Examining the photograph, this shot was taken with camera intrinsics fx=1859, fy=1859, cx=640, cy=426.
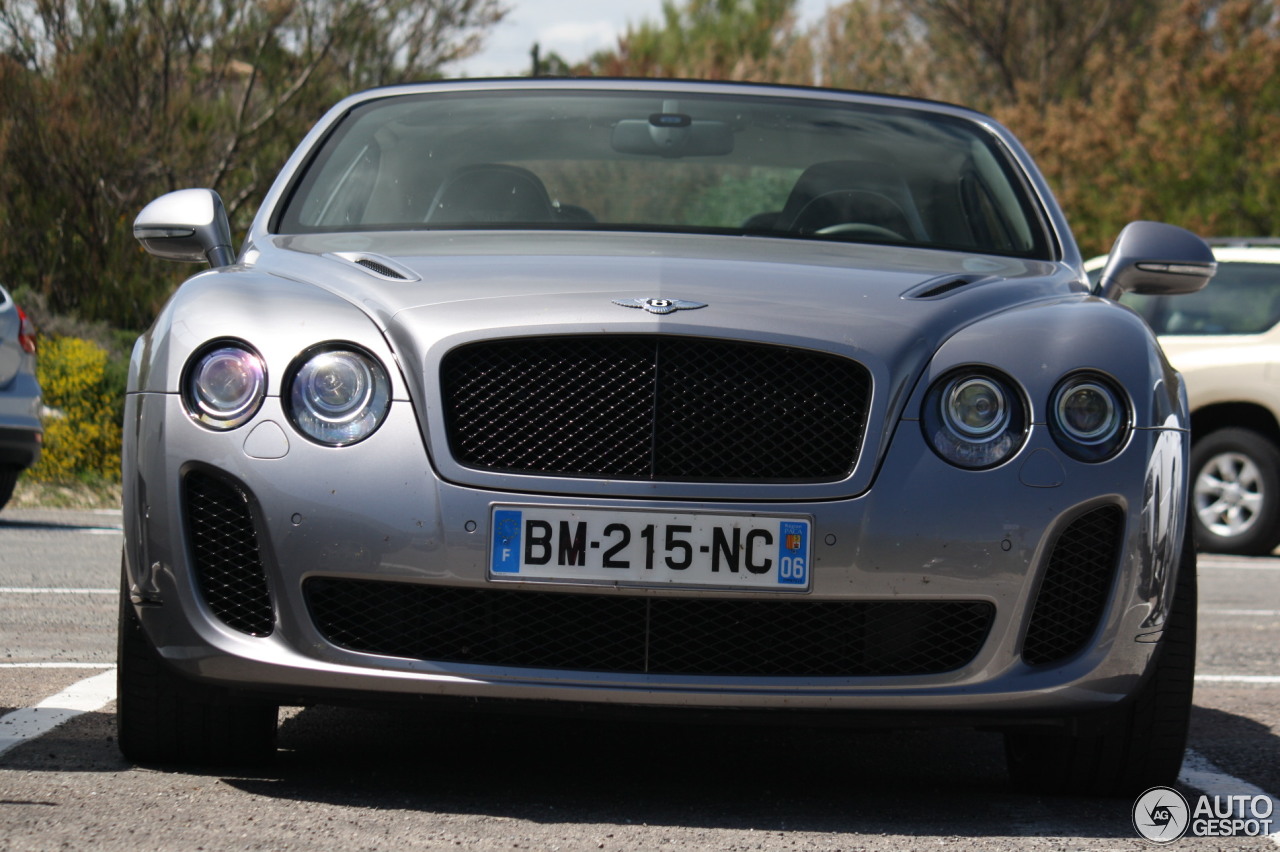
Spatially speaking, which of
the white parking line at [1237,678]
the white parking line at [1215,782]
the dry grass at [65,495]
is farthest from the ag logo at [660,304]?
the dry grass at [65,495]

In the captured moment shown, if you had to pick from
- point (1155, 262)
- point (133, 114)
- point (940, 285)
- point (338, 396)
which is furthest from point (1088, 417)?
point (133, 114)

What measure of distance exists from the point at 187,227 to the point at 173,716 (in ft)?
4.40

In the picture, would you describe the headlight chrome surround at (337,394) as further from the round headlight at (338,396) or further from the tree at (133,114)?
the tree at (133,114)

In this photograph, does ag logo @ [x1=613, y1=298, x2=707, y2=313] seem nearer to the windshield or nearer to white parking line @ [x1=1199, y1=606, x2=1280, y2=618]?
the windshield

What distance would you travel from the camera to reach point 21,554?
8.28m

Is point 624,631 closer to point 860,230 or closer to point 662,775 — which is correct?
point 662,775

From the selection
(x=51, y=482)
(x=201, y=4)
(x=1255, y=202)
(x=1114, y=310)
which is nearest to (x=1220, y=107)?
(x=1255, y=202)

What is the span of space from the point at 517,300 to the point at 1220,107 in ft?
Answer: 68.7

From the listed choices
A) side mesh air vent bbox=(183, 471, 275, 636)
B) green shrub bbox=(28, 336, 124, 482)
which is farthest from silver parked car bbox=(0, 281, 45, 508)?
side mesh air vent bbox=(183, 471, 275, 636)

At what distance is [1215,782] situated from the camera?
4.01 m

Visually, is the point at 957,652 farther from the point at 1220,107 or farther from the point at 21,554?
the point at 1220,107

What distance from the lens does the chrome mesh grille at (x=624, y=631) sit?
3.44 m

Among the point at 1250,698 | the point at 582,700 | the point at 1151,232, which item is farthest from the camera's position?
the point at 1250,698

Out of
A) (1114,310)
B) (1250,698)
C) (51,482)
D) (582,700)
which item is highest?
(1114,310)
